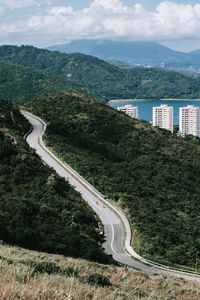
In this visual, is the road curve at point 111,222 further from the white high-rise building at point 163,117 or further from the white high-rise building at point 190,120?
the white high-rise building at point 163,117

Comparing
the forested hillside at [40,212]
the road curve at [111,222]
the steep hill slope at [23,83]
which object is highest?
the steep hill slope at [23,83]

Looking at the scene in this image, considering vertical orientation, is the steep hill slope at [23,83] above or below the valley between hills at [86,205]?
above

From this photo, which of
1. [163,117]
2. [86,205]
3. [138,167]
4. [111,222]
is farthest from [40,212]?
[163,117]

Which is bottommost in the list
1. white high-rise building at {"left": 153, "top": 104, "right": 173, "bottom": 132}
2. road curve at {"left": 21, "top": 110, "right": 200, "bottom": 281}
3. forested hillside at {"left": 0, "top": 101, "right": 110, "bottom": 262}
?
road curve at {"left": 21, "top": 110, "right": 200, "bottom": 281}

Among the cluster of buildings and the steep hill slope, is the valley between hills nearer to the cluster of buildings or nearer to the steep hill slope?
the cluster of buildings

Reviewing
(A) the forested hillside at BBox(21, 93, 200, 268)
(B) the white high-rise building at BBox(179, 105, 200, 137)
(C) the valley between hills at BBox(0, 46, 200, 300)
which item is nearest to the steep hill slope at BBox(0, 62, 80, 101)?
(B) the white high-rise building at BBox(179, 105, 200, 137)

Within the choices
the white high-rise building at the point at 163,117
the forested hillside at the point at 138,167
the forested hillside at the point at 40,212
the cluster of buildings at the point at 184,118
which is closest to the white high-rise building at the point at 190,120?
the cluster of buildings at the point at 184,118
